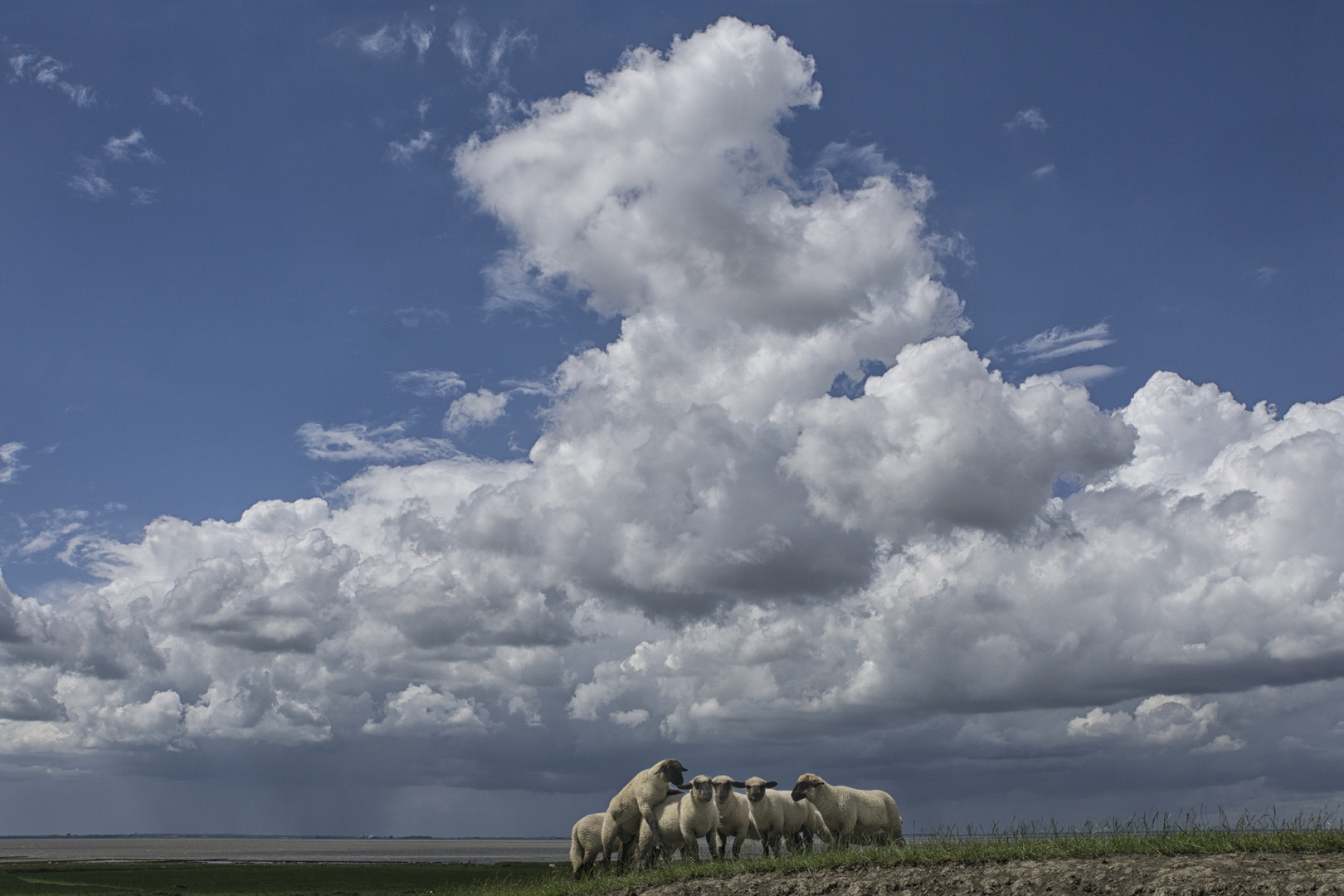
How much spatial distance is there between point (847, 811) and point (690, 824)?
5.88 meters

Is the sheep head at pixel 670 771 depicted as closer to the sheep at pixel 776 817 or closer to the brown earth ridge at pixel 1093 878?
the sheep at pixel 776 817

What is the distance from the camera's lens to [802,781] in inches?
1240

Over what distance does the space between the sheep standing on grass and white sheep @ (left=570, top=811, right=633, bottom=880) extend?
576 cm

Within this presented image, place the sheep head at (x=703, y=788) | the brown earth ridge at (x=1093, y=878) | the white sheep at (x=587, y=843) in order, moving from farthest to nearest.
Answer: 1. the white sheep at (x=587, y=843)
2. the sheep head at (x=703, y=788)
3. the brown earth ridge at (x=1093, y=878)

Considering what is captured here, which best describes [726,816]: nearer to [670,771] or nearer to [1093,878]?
[670,771]

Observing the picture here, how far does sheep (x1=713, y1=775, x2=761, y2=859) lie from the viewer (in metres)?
28.9

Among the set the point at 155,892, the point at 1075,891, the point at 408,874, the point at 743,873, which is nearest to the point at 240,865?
the point at 408,874

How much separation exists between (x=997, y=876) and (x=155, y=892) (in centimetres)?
7670

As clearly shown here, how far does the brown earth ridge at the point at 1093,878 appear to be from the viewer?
15.4m

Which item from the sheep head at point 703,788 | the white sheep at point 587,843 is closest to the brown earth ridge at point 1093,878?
the sheep head at point 703,788

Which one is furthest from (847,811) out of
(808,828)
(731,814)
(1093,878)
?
(1093,878)

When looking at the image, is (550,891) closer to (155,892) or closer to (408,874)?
(155,892)

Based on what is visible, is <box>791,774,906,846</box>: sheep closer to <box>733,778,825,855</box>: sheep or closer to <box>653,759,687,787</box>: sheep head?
<box>733,778,825,855</box>: sheep

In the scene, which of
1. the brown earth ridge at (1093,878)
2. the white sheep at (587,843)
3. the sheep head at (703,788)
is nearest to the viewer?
the brown earth ridge at (1093,878)
